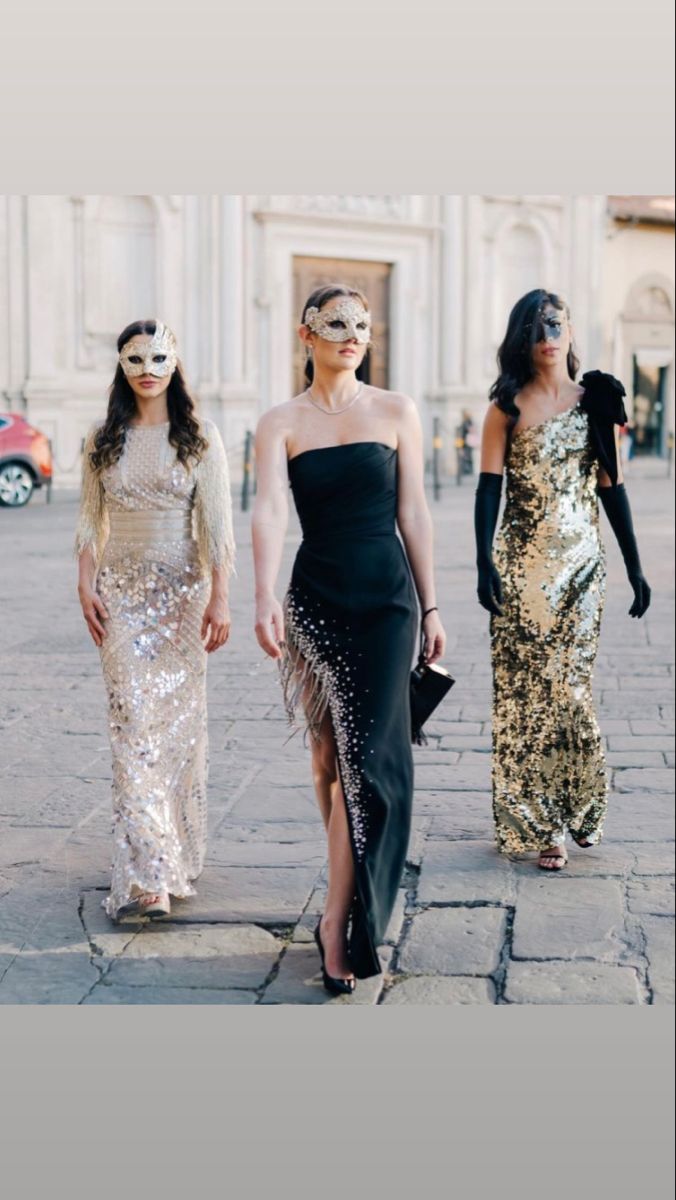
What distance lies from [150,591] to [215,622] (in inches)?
7.5

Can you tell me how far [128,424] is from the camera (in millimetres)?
4070

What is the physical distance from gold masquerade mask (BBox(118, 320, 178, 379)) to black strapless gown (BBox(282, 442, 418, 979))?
0.56 meters

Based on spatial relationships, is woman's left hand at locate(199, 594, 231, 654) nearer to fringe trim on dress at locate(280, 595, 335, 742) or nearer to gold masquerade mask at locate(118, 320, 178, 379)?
fringe trim on dress at locate(280, 595, 335, 742)

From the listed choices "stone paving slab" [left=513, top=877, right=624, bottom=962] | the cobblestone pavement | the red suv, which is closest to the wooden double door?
the red suv

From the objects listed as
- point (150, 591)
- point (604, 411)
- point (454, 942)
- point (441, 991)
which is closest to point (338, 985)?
point (441, 991)

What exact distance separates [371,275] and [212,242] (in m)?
3.29

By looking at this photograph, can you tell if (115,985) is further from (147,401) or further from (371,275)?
(371,275)

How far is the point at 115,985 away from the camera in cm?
354

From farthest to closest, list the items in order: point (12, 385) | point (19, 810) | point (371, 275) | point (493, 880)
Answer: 1. point (371, 275)
2. point (12, 385)
3. point (19, 810)
4. point (493, 880)

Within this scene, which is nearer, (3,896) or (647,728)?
(3,896)

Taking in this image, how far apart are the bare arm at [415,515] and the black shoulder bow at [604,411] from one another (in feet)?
2.69

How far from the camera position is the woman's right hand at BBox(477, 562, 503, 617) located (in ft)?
14.3

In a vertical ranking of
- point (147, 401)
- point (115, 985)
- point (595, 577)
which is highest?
point (147, 401)

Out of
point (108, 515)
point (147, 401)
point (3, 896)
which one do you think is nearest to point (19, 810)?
point (3, 896)
